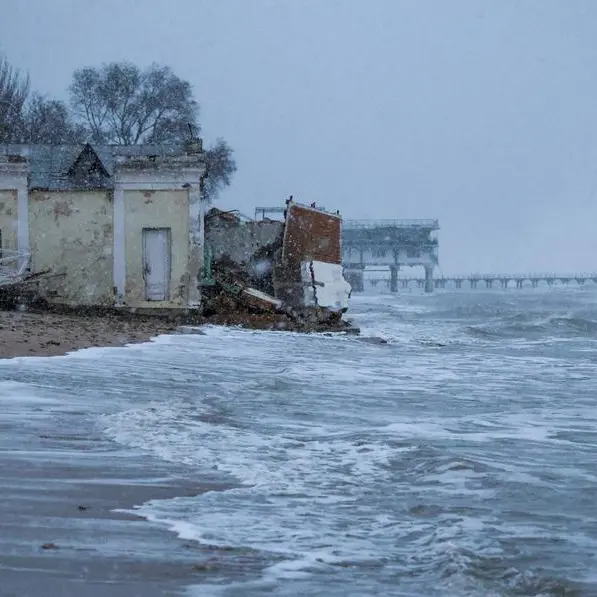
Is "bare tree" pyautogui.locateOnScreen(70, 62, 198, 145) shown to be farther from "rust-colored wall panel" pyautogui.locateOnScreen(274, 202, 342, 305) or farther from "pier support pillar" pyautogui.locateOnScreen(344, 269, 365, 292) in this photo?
"pier support pillar" pyautogui.locateOnScreen(344, 269, 365, 292)

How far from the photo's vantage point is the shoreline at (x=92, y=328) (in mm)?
13781

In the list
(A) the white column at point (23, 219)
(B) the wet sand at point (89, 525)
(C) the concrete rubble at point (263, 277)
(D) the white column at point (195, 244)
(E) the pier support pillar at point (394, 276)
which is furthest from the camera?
(E) the pier support pillar at point (394, 276)

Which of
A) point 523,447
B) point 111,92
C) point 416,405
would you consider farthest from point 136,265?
point 111,92

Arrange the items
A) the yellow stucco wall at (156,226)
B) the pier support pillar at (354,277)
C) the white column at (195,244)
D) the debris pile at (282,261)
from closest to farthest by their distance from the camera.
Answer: the white column at (195,244), the yellow stucco wall at (156,226), the debris pile at (282,261), the pier support pillar at (354,277)

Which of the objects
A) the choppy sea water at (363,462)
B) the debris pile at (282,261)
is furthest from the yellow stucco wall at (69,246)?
the choppy sea water at (363,462)

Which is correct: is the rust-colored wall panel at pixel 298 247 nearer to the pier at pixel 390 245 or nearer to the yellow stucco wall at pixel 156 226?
the yellow stucco wall at pixel 156 226

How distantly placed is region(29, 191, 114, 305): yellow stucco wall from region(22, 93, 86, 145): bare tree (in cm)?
2114

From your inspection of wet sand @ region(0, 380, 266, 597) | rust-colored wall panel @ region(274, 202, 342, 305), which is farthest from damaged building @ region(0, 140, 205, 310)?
wet sand @ region(0, 380, 266, 597)

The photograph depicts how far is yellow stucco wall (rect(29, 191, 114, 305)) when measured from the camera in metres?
25.3

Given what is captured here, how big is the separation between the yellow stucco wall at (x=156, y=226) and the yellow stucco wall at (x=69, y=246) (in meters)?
0.83

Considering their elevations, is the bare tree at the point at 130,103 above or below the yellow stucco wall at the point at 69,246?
above

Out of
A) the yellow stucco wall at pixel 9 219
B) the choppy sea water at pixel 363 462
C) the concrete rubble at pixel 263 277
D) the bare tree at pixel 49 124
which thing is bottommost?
the choppy sea water at pixel 363 462

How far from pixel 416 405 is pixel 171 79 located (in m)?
42.5

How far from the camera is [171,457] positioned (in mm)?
6293
